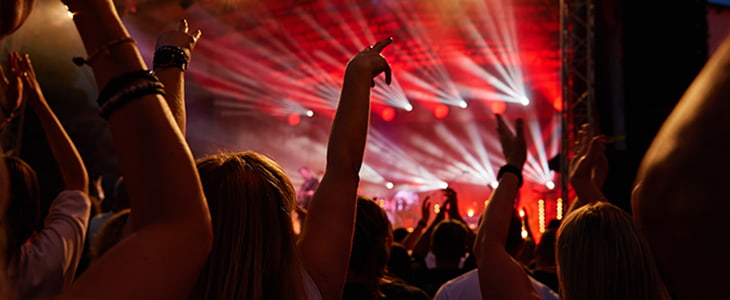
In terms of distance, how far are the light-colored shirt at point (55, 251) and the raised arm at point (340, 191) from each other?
0.67 metres

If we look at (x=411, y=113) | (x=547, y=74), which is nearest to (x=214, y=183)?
(x=547, y=74)

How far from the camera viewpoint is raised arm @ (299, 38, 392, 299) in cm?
131

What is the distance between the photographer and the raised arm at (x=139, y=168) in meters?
0.68

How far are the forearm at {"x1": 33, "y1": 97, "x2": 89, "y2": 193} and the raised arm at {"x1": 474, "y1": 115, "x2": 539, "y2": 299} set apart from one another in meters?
1.20

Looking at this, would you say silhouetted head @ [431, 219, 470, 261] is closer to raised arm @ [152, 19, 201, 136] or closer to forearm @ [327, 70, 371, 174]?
forearm @ [327, 70, 371, 174]

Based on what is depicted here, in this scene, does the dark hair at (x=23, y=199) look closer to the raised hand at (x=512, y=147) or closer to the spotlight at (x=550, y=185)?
the raised hand at (x=512, y=147)

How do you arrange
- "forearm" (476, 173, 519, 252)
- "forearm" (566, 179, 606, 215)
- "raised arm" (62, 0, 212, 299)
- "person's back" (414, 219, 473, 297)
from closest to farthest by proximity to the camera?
"raised arm" (62, 0, 212, 299)
"forearm" (476, 173, 519, 252)
"forearm" (566, 179, 606, 215)
"person's back" (414, 219, 473, 297)

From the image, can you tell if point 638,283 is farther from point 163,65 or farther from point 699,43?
point 699,43

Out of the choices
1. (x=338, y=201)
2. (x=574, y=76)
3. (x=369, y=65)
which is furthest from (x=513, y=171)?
(x=574, y=76)

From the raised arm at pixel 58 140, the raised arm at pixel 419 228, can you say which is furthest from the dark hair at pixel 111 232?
the raised arm at pixel 419 228

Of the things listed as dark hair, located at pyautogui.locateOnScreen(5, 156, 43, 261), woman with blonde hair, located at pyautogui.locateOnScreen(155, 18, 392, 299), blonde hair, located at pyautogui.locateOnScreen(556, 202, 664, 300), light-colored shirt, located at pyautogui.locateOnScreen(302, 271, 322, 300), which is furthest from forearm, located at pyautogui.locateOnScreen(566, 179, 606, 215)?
dark hair, located at pyautogui.locateOnScreen(5, 156, 43, 261)

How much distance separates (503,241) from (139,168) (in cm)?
149

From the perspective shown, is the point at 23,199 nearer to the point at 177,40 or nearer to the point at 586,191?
the point at 177,40

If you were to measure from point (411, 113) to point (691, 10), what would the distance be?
7643mm
